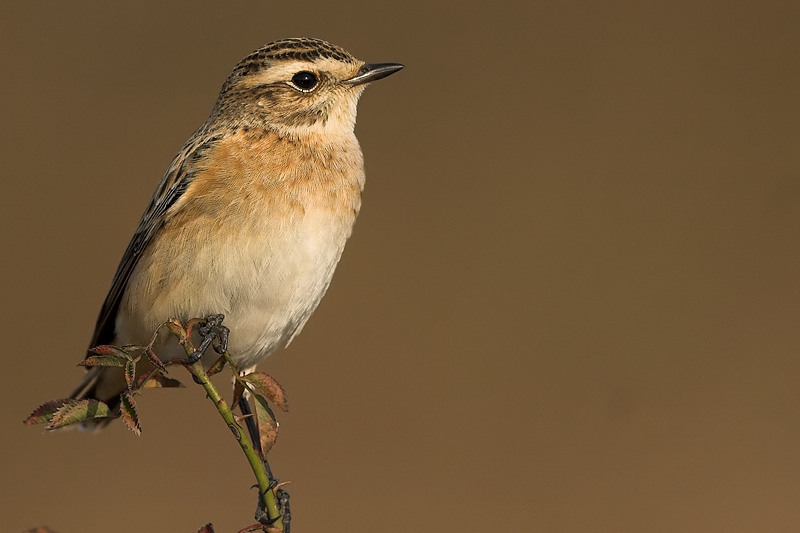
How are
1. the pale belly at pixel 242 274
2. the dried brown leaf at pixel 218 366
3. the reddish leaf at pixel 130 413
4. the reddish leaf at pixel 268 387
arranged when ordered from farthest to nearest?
the pale belly at pixel 242 274 < the dried brown leaf at pixel 218 366 < the reddish leaf at pixel 268 387 < the reddish leaf at pixel 130 413

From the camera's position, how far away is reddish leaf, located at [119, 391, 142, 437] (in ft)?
6.50

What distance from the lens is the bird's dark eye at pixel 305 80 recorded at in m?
4.09

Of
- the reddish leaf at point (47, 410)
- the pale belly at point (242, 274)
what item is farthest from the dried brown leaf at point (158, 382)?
the pale belly at point (242, 274)

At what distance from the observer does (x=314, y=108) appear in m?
4.07

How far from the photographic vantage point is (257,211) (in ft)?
12.0

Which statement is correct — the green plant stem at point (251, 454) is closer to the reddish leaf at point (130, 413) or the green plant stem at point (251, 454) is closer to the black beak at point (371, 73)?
the reddish leaf at point (130, 413)

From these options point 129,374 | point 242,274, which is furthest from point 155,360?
point 242,274

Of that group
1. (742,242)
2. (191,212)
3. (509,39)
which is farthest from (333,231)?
(509,39)

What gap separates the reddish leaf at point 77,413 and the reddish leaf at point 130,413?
1.3 inches

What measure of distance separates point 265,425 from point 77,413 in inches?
16.3

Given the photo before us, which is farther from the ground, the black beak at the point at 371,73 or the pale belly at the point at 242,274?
the black beak at the point at 371,73

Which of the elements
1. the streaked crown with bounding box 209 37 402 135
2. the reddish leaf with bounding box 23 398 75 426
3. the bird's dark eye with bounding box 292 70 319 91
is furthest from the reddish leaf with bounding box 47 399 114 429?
the bird's dark eye with bounding box 292 70 319 91

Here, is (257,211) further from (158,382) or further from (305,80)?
(158,382)

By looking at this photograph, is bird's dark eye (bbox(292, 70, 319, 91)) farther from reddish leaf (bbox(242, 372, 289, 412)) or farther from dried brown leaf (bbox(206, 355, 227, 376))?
reddish leaf (bbox(242, 372, 289, 412))
